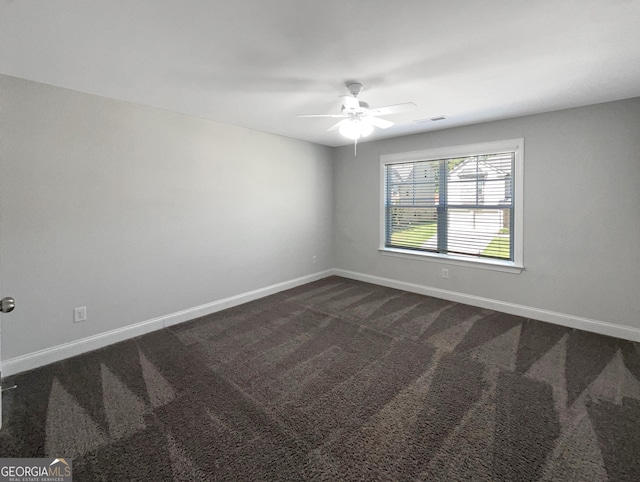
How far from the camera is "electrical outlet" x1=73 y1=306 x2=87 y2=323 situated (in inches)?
107

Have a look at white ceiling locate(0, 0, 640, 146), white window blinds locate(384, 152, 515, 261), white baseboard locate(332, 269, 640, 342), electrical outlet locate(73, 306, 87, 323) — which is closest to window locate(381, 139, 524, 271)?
white window blinds locate(384, 152, 515, 261)

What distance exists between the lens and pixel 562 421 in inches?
73.8

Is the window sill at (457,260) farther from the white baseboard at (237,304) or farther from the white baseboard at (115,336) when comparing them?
the white baseboard at (115,336)

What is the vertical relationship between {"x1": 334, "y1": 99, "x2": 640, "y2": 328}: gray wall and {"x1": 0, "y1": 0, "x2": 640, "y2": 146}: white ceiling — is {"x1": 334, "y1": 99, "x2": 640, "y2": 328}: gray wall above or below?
below

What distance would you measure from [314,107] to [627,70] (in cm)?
252

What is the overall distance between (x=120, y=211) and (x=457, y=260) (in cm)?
404

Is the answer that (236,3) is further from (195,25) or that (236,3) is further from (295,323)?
(295,323)

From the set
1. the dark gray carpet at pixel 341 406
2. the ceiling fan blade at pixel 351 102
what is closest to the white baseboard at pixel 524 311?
the dark gray carpet at pixel 341 406

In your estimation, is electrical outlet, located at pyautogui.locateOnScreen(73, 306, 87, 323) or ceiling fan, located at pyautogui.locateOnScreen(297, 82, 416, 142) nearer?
ceiling fan, located at pyautogui.locateOnScreen(297, 82, 416, 142)

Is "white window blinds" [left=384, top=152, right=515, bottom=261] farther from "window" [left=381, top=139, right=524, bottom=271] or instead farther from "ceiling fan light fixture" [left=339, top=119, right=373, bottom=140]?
"ceiling fan light fixture" [left=339, top=119, right=373, bottom=140]

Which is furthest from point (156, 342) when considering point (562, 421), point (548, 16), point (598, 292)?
point (598, 292)

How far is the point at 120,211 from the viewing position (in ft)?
9.70

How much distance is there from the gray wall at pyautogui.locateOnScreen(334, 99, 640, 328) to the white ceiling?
0.35m

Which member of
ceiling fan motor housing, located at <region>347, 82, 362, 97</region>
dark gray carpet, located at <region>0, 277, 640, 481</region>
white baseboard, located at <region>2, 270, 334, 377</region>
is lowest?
dark gray carpet, located at <region>0, 277, 640, 481</region>
